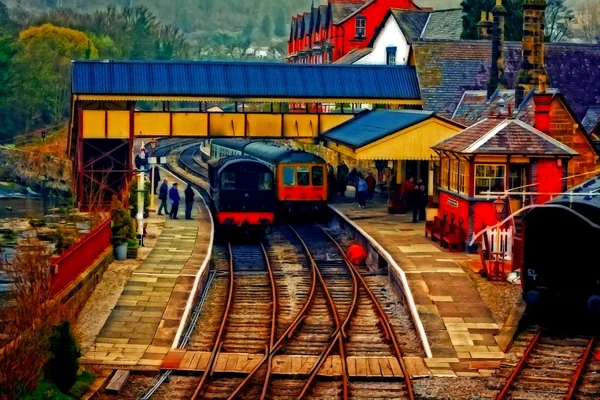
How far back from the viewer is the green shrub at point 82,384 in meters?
15.9

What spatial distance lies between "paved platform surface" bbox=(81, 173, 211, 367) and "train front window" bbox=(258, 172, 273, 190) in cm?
319

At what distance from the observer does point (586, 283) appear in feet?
65.1

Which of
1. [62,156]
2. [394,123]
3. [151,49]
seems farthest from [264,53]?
[394,123]

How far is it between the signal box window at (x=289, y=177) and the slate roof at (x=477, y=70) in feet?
21.7

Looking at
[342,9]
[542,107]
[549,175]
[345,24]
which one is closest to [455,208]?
[549,175]

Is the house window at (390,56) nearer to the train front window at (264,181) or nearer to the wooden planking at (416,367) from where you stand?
the train front window at (264,181)

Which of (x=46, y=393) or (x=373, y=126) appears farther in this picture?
(x=373, y=126)

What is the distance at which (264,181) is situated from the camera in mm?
33906

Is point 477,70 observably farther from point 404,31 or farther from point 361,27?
point 361,27

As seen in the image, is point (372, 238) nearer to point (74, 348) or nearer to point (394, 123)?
point (394, 123)

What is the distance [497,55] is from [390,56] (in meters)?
24.3

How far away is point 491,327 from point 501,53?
19.8 m

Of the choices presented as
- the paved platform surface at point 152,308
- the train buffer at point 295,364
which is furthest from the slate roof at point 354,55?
the train buffer at point 295,364

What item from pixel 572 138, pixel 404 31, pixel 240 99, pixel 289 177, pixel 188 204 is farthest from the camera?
pixel 404 31
